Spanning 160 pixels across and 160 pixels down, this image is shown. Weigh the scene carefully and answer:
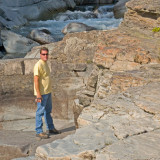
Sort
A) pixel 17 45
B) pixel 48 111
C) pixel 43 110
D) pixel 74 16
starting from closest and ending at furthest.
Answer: pixel 43 110
pixel 48 111
pixel 17 45
pixel 74 16

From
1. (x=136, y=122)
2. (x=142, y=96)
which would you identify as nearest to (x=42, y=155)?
(x=136, y=122)

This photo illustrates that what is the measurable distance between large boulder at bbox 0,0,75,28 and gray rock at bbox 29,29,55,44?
3589mm

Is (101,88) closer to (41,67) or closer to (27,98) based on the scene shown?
(41,67)

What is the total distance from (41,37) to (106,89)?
997 cm

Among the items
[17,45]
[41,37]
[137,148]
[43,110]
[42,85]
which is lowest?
[17,45]

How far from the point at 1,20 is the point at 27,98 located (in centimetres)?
1178

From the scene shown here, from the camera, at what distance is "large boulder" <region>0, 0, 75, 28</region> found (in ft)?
59.8

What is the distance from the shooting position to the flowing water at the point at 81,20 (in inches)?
641

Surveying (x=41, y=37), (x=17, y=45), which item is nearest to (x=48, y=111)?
(x=17, y=45)

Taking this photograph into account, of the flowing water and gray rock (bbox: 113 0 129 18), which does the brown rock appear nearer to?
the flowing water

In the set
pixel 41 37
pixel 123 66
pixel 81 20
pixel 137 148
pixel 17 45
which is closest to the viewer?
pixel 137 148

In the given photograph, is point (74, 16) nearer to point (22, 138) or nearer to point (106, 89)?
point (22, 138)

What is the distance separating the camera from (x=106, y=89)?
438 cm

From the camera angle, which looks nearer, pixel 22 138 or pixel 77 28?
pixel 22 138
